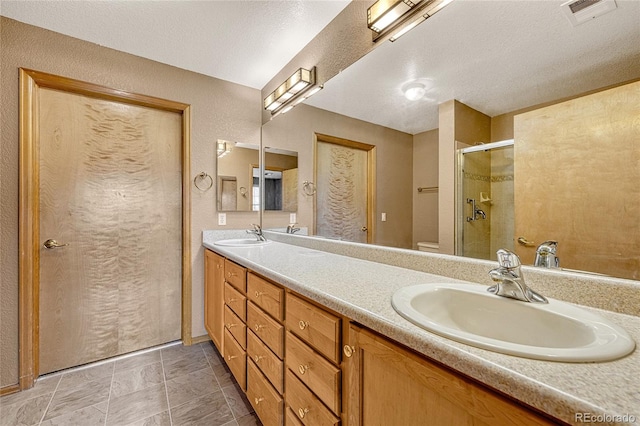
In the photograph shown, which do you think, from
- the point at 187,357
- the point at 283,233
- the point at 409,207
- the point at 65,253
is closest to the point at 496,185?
the point at 409,207

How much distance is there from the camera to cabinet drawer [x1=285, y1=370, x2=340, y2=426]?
0.86m

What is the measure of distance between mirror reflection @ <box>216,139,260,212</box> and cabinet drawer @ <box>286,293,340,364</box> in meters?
1.65

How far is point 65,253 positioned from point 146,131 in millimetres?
1072

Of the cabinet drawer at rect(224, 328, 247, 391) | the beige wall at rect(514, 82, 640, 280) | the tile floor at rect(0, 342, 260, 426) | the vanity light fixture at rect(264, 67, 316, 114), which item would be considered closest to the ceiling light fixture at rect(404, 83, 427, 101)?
the beige wall at rect(514, 82, 640, 280)

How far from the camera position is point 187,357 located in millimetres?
2090

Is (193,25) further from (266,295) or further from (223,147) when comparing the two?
(266,295)

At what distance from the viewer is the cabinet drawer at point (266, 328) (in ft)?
3.64

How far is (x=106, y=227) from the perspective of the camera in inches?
80.8

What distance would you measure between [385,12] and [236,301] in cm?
175

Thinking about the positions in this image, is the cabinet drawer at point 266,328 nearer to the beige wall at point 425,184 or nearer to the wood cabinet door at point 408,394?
the wood cabinet door at point 408,394

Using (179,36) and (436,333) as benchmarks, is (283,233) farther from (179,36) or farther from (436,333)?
(436,333)

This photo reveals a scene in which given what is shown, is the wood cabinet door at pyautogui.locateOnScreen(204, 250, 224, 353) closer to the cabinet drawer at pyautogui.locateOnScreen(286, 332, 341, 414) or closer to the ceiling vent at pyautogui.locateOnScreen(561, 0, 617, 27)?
the cabinet drawer at pyautogui.locateOnScreen(286, 332, 341, 414)

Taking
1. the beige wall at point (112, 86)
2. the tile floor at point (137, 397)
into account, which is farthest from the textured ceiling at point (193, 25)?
the tile floor at point (137, 397)

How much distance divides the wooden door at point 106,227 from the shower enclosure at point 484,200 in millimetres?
2184
